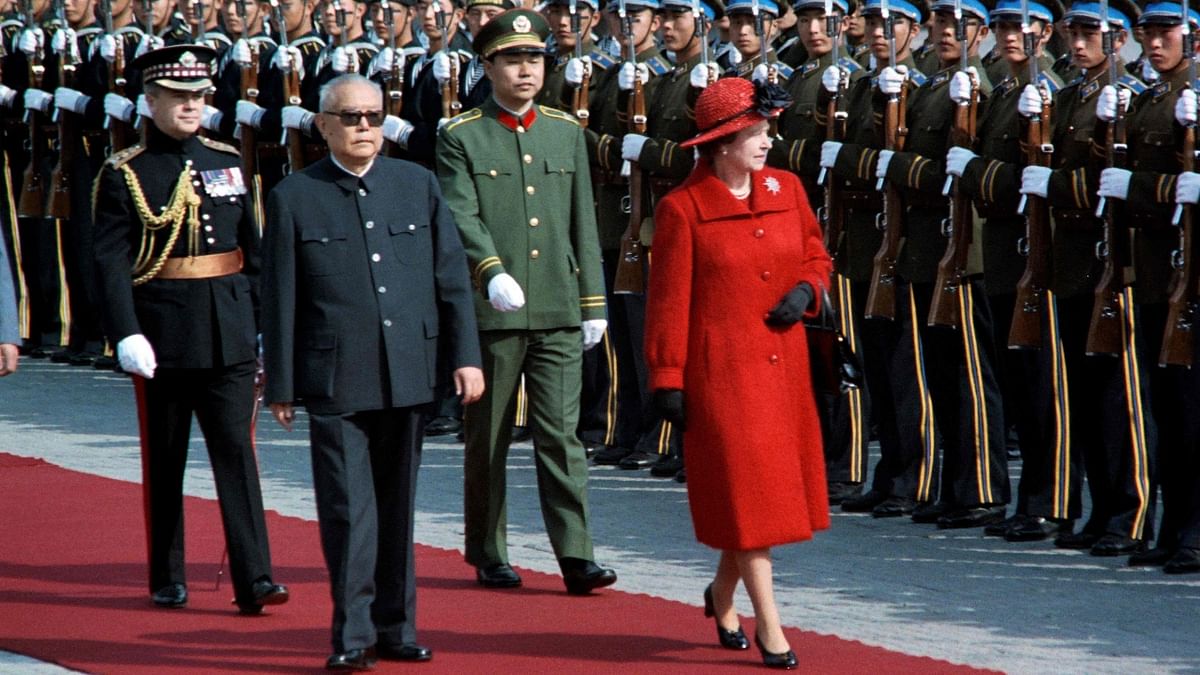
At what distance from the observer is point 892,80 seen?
9.61m

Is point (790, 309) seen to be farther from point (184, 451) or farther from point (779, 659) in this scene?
point (184, 451)

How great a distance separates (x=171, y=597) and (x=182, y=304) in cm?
94

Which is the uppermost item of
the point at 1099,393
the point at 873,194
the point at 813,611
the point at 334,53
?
the point at 334,53

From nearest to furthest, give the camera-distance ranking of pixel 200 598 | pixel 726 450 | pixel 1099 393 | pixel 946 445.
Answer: pixel 726 450
pixel 200 598
pixel 1099 393
pixel 946 445

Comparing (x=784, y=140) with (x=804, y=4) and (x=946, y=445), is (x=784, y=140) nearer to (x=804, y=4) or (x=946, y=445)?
(x=804, y=4)

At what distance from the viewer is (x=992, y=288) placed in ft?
30.4

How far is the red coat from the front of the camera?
667 centimetres

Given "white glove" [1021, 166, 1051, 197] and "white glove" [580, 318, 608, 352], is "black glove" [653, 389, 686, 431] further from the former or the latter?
"white glove" [1021, 166, 1051, 197]

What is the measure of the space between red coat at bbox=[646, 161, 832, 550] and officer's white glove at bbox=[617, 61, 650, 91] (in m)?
4.03

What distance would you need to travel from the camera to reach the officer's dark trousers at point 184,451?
7.68 metres

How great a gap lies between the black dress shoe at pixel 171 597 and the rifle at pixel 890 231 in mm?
3281

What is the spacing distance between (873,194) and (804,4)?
97 cm

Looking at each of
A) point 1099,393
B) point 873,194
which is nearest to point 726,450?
point 1099,393

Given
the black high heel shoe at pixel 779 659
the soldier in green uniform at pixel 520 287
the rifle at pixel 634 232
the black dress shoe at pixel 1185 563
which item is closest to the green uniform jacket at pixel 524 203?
the soldier in green uniform at pixel 520 287
